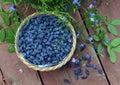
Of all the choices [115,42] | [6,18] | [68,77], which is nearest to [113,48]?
[115,42]

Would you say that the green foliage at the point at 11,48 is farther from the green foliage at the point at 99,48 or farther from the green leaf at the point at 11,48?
the green foliage at the point at 99,48

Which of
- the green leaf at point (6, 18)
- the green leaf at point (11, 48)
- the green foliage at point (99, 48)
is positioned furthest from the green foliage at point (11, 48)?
the green foliage at point (99, 48)

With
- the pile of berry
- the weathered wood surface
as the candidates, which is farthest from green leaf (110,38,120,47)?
the pile of berry

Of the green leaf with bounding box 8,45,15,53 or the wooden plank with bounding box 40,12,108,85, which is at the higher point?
the green leaf with bounding box 8,45,15,53

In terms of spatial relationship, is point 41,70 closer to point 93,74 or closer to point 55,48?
point 55,48

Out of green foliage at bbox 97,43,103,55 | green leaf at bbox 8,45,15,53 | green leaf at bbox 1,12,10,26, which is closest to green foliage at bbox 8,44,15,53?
green leaf at bbox 8,45,15,53

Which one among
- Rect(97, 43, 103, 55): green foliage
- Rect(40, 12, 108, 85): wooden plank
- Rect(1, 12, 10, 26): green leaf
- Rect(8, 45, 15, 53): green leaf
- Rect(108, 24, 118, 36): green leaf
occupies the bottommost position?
Rect(40, 12, 108, 85): wooden plank

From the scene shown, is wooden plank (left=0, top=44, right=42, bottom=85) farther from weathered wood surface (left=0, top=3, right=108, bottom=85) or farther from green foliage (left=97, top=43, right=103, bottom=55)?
green foliage (left=97, top=43, right=103, bottom=55)
